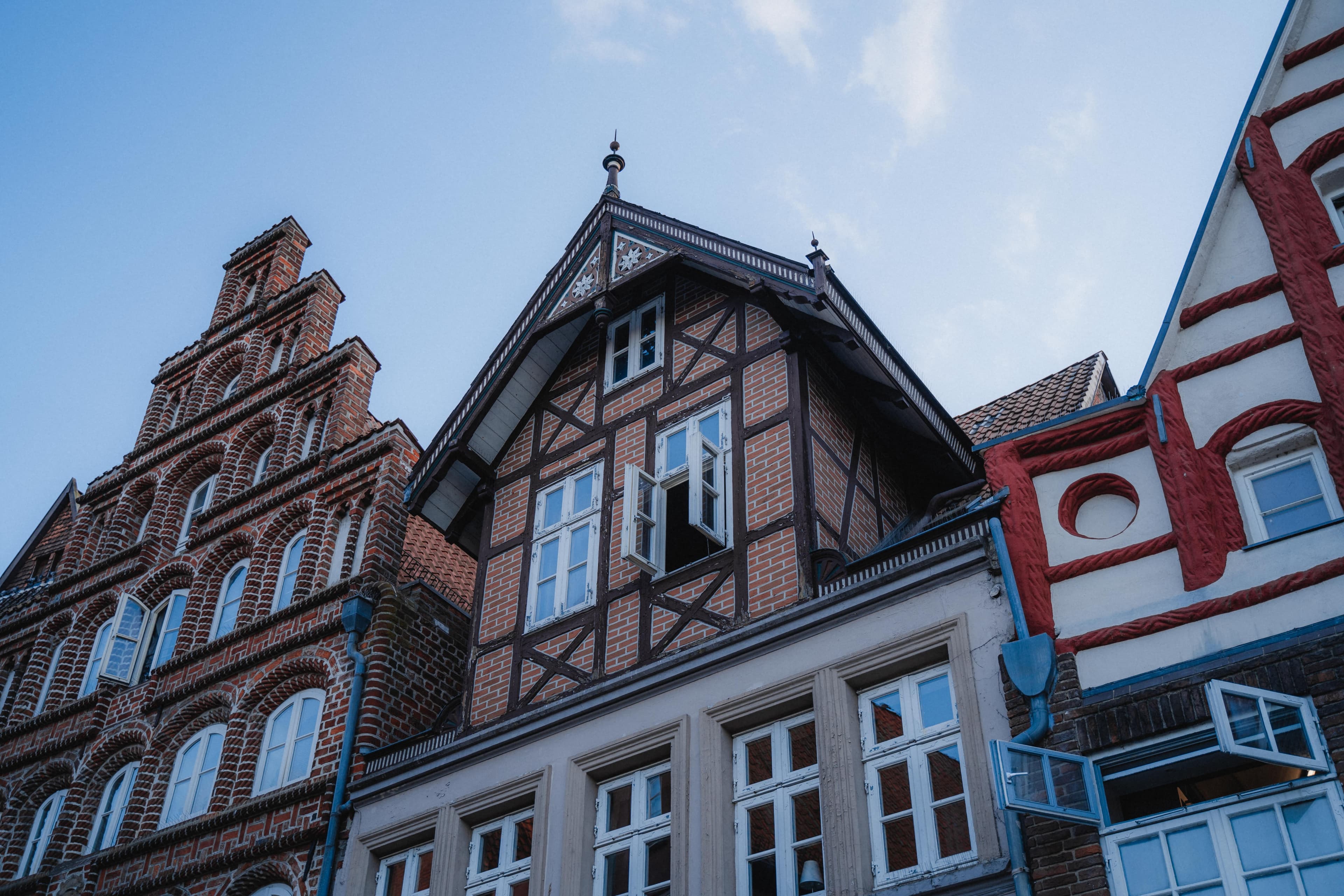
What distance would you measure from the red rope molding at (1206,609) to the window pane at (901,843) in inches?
67.2

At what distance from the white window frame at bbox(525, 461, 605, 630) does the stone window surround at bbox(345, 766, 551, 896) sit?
177 cm

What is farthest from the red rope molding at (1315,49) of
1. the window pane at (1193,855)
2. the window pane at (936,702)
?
the window pane at (1193,855)

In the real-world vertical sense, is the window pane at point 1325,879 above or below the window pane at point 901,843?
below

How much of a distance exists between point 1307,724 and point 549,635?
7304mm

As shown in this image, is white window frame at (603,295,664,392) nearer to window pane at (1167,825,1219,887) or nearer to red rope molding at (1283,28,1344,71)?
red rope molding at (1283,28,1344,71)

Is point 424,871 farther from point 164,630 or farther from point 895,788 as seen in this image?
point 164,630

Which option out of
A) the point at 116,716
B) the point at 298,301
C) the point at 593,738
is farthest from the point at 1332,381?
the point at 298,301

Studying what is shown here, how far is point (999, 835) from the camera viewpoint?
9.58 meters

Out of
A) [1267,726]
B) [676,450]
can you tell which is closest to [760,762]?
[676,450]

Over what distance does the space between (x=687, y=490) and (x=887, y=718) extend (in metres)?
3.74

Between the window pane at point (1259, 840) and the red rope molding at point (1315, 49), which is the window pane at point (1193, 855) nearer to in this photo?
the window pane at point (1259, 840)

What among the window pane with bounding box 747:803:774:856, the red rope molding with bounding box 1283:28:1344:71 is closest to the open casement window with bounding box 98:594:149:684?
the window pane with bounding box 747:803:774:856

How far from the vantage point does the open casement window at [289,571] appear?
17594 mm

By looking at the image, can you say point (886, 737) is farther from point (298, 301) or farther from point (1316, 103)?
point (298, 301)
